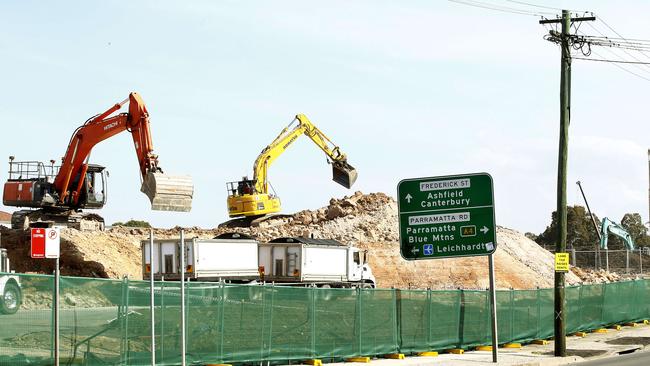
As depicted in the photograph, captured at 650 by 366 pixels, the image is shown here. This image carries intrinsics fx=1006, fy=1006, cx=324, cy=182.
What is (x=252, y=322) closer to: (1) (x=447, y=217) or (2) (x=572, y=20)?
(1) (x=447, y=217)

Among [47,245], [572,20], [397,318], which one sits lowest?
[397,318]

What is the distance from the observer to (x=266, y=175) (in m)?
62.8

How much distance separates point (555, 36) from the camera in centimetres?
3005

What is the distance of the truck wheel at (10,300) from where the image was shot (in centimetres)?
1688

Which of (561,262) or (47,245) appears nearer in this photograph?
(47,245)

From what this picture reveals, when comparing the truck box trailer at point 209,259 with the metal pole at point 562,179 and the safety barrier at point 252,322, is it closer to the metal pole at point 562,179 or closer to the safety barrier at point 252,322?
the safety barrier at point 252,322


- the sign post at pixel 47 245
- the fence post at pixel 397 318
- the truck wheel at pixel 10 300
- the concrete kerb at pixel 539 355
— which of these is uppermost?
the sign post at pixel 47 245

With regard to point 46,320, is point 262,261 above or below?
above

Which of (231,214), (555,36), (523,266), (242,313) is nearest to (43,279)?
(242,313)

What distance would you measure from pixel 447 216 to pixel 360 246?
123 ft

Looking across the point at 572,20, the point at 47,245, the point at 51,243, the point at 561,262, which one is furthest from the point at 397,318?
the point at 47,245

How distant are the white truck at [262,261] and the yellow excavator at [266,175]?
16.9m

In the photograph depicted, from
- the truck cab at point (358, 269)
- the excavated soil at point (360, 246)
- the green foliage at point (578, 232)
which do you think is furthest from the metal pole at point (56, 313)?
the green foliage at point (578, 232)

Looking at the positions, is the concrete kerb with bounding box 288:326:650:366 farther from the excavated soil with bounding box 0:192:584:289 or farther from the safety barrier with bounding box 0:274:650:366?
the excavated soil with bounding box 0:192:584:289
